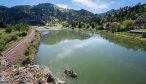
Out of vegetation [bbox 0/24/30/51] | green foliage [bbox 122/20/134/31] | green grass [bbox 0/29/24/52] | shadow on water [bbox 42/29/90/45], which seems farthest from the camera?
green foliage [bbox 122/20/134/31]

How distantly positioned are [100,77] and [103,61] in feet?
48.3

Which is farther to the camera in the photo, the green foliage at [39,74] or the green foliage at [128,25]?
the green foliage at [128,25]

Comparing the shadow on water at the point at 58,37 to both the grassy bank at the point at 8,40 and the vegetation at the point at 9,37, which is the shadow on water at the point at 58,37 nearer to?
the vegetation at the point at 9,37

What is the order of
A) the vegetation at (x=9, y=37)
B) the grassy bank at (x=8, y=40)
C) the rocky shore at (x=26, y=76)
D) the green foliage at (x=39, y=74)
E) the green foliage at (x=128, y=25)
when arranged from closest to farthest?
the rocky shore at (x=26, y=76) → the green foliage at (x=39, y=74) → the grassy bank at (x=8, y=40) → the vegetation at (x=9, y=37) → the green foliage at (x=128, y=25)

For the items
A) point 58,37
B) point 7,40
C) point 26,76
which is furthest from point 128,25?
point 26,76

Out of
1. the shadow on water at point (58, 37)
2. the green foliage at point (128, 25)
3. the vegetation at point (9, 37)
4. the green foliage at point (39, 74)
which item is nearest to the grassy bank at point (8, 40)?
the vegetation at point (9, 37)

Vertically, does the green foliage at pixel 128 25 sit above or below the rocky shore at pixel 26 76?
above

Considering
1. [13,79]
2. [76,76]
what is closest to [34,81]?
[13,79]

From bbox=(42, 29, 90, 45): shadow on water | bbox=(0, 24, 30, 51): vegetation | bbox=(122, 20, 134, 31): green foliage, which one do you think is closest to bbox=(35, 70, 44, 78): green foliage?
bbox=(0, 24, 30, 51): vegetation

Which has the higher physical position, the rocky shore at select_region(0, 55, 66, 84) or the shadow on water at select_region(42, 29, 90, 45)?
the rocky shore at select_region(0, 55, 66, 84)

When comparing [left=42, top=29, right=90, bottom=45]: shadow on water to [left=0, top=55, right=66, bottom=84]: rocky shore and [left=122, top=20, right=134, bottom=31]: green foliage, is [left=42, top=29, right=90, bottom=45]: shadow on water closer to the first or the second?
[left=122, top=20, right=134, bottom=31]: green foliage

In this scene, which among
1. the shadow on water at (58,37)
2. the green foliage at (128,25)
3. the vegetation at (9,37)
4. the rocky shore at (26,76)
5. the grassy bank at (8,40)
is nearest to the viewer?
the rocky shore at (26,76)

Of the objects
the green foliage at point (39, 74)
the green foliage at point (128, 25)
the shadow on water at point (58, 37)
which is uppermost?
the green foliage at point (128, 25)

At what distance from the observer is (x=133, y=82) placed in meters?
36.7
